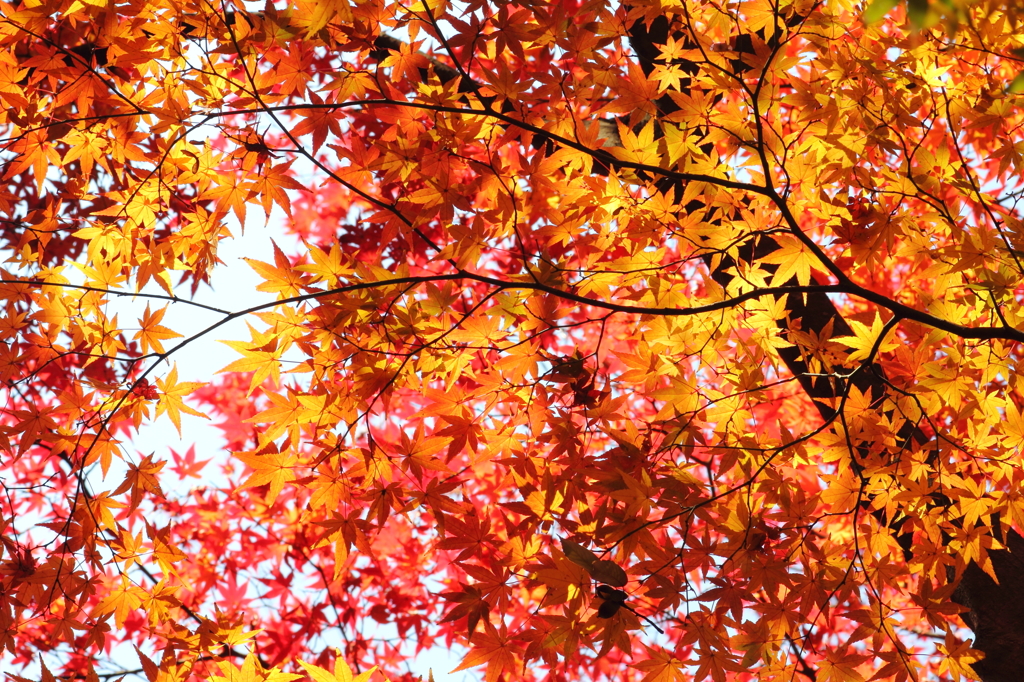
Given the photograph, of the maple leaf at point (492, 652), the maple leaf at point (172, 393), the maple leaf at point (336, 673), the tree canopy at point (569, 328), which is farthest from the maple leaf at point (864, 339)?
the maple leaf at point (172, 393)

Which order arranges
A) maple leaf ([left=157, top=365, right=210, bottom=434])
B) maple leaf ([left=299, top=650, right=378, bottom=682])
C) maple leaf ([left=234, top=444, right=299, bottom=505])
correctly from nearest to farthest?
maple leaf ([left=299, top=650, right=378, bottom=682]) → maple leaf ([left=234, top=444, right=299, bottom=505]) → maple leaf ([left=157, top=365, right=210, bottom=434])

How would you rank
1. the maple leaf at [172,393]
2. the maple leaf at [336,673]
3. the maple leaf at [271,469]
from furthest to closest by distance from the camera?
the maple leaf at [172,393], the maple leaf at [271,469], the maple leaf at [336,673]

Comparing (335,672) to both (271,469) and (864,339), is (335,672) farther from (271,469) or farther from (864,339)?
(864,339)

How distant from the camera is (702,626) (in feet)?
5.18

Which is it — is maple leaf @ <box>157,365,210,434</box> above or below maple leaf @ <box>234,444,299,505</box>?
above

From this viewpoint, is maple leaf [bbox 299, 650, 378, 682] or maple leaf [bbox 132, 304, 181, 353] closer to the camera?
maple leaf [bbox 299, 650, 378, 682]

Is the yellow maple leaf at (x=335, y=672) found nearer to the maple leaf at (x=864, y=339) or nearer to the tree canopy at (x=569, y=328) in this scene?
the tree canopy at (x=569, y=328)

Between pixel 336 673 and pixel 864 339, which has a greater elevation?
pixel 864 339

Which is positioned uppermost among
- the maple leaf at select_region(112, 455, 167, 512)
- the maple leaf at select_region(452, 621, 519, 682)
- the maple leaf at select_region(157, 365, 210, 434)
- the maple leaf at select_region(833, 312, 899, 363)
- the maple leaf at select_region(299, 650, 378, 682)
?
the maple leaf at select_region(157, 365, 210, 434)

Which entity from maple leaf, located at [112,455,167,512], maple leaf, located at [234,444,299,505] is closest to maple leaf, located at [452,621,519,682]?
maple leaf, located at [234,444,299,505]

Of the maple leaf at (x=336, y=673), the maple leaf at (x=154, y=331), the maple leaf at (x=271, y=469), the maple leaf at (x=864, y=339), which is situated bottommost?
the maple leaf at (x=336, y=673)

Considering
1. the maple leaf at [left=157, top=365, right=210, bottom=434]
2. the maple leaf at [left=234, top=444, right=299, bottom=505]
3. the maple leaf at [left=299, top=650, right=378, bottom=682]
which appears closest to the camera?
the maple leaf at [left=299, top=650, right=378, bottom=682]

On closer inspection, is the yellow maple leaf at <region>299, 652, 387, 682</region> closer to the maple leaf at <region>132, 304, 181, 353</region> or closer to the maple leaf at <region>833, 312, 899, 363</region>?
the maple leaf at <region>132, 304, 181, 353</region>

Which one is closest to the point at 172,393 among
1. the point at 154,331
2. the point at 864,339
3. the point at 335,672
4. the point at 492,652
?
the point at 154,331
